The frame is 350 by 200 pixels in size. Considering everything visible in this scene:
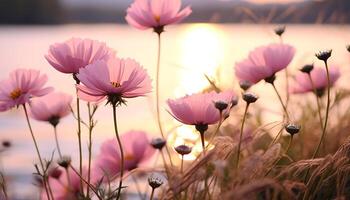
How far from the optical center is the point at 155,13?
121 cm

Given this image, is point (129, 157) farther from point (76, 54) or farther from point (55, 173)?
point (76, 54)

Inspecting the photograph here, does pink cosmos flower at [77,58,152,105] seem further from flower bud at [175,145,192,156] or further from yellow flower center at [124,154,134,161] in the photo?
yellow flower center at [124,154,134,161]

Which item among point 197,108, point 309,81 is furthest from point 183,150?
point 309,81

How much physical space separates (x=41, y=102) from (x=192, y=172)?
52 centimetres

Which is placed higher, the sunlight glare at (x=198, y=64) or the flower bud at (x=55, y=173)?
the flower bud at (x=55, y=173)

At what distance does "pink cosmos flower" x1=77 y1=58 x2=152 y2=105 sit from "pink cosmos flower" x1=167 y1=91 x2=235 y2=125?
43 mm

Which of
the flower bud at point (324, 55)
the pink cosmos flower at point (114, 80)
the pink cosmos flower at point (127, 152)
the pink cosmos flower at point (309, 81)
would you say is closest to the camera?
the pink cosmos flower at point (114, 80)

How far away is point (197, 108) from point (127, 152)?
361mm

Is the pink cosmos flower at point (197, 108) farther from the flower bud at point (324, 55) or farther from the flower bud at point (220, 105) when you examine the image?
the flower bud at point (324, 55)

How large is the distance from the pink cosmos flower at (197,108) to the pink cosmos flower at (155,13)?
0.27 m

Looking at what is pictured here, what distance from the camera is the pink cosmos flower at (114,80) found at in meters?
0.90

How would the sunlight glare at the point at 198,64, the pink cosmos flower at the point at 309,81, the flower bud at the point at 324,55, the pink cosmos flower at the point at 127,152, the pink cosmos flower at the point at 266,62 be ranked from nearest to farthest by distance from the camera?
the flower bud at the point at 324,55, the pink cosmos flower at the point at 266,62, the pink cosmos flower at the point at 127,152, the pink cosmos flower at the point at 309,81, the sunlight glare at the point at 198,64

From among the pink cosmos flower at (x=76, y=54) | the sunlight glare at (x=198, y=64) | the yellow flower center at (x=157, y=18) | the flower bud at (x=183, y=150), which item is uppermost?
the yellow flower center at (x=157, y=18)

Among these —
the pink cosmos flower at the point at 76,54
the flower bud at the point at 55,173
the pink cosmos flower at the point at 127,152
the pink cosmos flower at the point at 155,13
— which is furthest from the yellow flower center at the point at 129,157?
the pink cosmos flower at the point at 76,54
